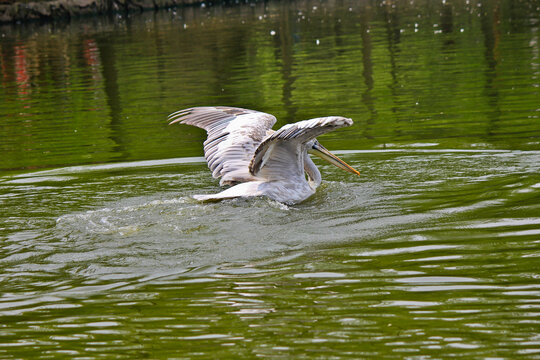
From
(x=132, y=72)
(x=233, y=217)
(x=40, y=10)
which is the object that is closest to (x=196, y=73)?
(x=132, y=72)

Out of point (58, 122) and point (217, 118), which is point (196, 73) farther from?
point (217, 118)

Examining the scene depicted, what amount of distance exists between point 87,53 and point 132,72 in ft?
17.5

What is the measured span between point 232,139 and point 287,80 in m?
8.31

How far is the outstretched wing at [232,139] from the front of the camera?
743 cm

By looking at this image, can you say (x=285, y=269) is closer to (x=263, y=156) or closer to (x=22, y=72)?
(x=263, y=156)

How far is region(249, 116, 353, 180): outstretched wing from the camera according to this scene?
20.8 feet

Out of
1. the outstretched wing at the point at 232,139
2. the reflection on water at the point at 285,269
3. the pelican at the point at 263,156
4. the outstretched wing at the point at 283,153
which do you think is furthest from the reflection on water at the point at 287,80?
the outstretched wing at the point at 283,153

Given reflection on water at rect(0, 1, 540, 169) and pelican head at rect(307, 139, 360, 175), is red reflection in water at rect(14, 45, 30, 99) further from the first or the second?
pelican head at rect(307, 139, 360, 175)

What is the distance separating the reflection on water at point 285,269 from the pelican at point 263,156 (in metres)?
0.18

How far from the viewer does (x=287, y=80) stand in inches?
622

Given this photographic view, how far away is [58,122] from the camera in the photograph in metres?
12.5

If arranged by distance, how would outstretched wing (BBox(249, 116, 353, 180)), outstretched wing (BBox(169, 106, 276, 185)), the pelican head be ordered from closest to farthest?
1. outstretched wing (BBox(249, 116, 353, 180))
2. outstretched wing (BBox(169, 106, 276, 185))
3. the pelican head

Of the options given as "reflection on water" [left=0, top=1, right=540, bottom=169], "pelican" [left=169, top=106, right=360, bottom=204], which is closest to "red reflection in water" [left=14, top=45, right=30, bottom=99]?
"reflection on water" [left=0, top=1, right=540, bottom=169]

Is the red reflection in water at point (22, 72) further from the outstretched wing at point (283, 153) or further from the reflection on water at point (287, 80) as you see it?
the outstretched wing at point (283, 153)
